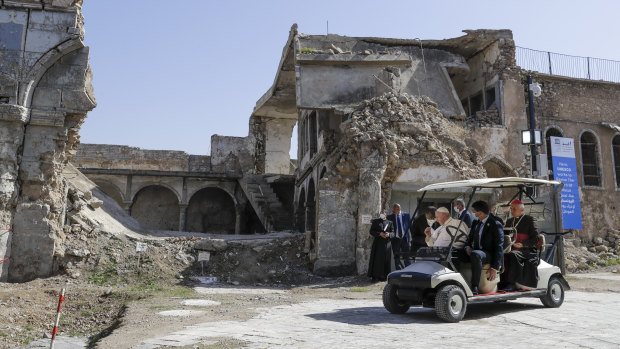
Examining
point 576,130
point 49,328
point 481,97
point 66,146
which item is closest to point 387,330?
point 49,328

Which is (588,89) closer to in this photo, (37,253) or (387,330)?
(387,330)

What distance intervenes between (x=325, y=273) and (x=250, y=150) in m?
15.7

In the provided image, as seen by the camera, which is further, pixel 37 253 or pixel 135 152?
pixel 135 152

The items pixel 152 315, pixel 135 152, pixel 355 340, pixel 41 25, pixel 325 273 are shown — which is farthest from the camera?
pixel 135 152

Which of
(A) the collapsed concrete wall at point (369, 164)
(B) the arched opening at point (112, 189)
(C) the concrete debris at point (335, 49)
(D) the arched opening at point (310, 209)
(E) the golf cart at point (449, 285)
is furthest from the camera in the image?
(B) the arched opening at point (112, 189)

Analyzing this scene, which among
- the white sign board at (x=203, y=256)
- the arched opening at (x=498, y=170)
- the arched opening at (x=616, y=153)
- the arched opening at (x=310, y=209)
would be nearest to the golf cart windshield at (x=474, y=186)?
the white sign board at (x=203, y=256)

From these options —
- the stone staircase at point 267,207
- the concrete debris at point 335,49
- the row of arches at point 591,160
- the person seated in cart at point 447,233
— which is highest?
the concrete debris at point 335,49

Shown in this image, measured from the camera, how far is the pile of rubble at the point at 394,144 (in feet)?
43.5

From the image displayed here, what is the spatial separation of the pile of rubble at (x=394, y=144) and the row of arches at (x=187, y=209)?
43.1 ft

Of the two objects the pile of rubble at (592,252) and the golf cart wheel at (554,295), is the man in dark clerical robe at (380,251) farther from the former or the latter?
the pile of rubble at (592,252)

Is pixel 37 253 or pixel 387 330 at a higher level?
pixel 37 253

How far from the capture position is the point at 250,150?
90.5 feet

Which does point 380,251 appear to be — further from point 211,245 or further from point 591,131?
point 591,131

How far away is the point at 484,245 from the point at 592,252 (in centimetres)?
1468
